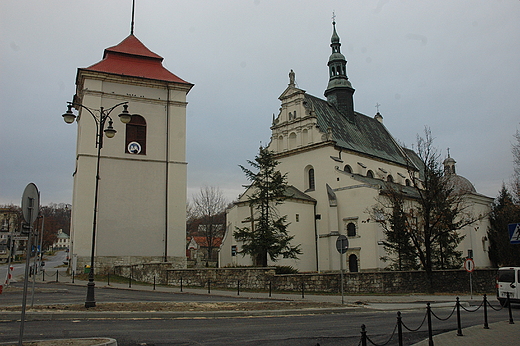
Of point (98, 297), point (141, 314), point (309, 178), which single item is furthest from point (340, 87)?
point (141, 314)

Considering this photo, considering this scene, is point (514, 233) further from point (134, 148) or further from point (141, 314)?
point (134, 148)

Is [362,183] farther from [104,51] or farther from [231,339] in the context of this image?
[231,339]

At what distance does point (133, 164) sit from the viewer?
112ft

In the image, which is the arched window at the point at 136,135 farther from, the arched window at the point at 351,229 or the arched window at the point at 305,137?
the arched window at the point at 351,229

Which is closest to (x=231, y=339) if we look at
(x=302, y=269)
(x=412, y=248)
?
(x=412, y=248)

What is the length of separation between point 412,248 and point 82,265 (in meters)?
22.3

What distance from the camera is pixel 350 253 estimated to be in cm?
4028

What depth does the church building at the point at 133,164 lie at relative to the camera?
105 ft

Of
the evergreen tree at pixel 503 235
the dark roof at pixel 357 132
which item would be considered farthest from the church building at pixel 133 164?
the evergreen tree at pixel 503 235

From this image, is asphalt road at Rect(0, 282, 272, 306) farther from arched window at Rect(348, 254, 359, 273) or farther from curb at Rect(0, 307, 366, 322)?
arched window at Rect(348, 254, 359, 273)

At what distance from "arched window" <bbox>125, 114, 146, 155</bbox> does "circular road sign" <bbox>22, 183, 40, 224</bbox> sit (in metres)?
26.5

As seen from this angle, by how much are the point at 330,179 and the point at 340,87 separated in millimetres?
14161

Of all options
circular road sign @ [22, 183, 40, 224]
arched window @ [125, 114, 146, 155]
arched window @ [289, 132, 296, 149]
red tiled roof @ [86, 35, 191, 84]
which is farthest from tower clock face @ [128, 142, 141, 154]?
circular road sign @ [22, 183, 40, 224]

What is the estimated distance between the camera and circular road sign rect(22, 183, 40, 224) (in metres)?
8.13
